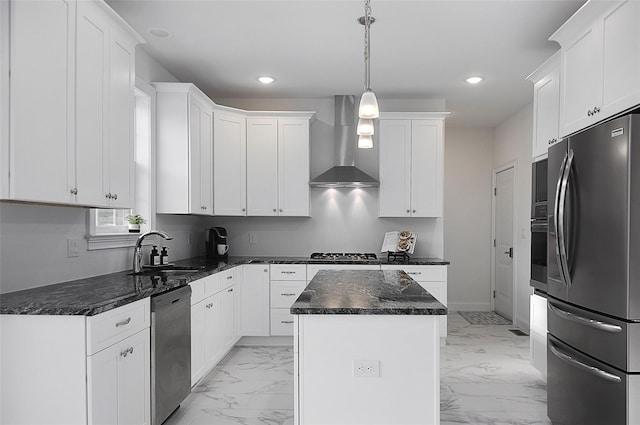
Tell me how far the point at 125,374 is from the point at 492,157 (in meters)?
5.79

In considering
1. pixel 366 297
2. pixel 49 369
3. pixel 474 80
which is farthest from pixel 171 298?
pixel 474 80

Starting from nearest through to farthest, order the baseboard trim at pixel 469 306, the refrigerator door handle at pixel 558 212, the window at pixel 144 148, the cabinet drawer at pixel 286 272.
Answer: the refrigerator door handle at pixel 558 212 → the window at pixel 144 148 → the cabinet drawer at pixel 286 272 → the baseboard trim at pixel 469 306

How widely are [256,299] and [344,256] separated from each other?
1.09m

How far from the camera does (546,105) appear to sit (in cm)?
329

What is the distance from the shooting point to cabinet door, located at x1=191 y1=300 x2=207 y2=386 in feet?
10.4

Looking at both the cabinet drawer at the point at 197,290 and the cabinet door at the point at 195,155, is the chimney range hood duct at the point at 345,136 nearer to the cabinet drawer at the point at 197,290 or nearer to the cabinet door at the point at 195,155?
the cabinet door at the point at 195,155

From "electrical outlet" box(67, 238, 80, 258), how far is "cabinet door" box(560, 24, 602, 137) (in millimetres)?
3279

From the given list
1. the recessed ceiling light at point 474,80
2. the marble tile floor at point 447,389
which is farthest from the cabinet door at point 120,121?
the recessed ceiling light at point 474,80

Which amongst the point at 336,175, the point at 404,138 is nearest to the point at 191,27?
the point at 336,175

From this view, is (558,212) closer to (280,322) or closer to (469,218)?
(280,322)

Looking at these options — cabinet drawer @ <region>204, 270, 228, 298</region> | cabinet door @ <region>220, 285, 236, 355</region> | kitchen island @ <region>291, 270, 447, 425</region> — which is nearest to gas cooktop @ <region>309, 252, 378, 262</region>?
cabinet door @ <region>220, 285, 236, 355</region>

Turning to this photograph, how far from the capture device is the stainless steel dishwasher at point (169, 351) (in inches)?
97.7

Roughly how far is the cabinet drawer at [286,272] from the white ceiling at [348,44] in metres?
1.96

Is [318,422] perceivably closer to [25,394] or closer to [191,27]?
[25,394]
